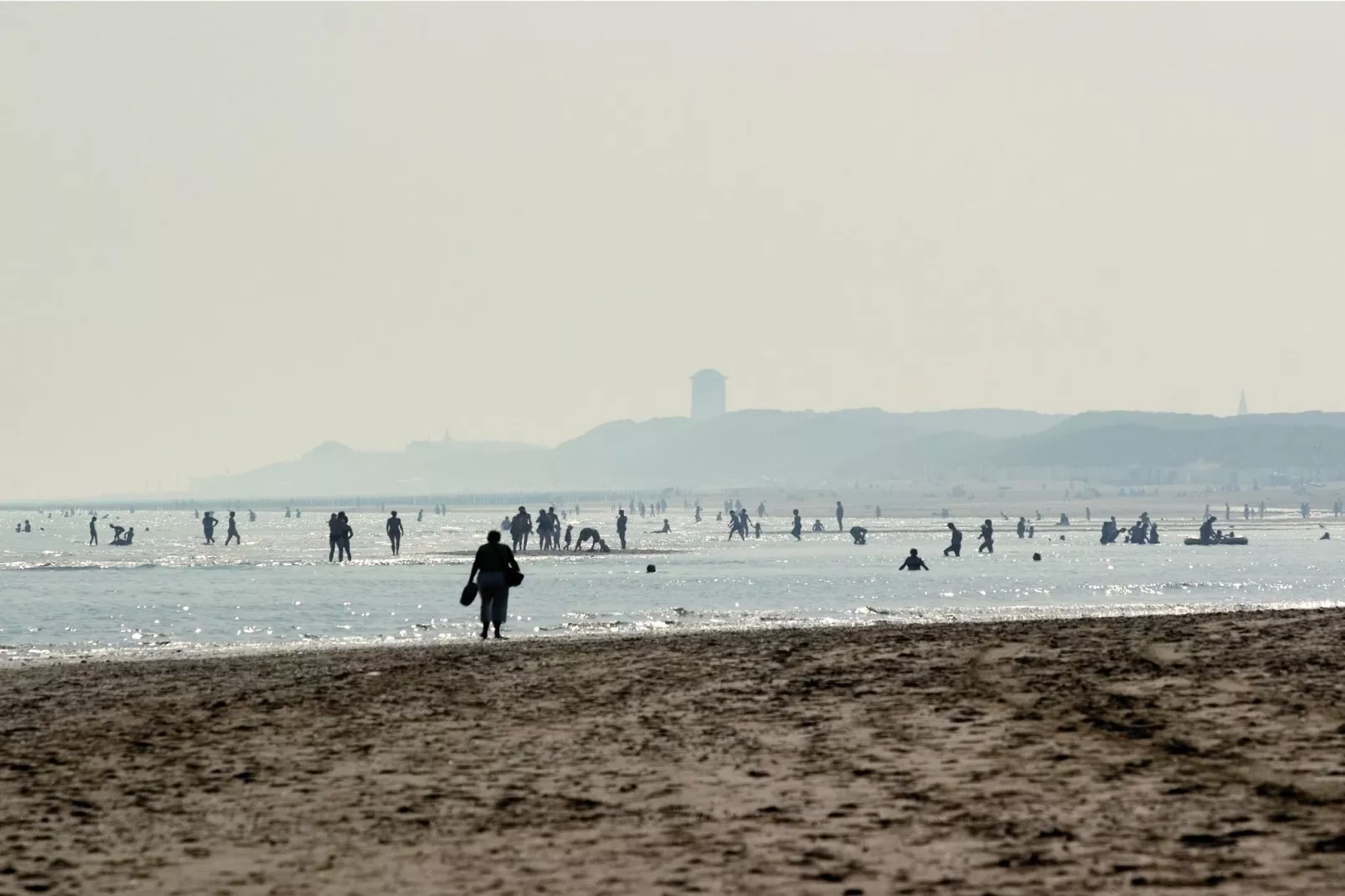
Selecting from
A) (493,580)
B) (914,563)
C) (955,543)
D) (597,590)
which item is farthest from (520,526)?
(493,580)

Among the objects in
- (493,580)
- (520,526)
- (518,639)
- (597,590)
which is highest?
(520,526)

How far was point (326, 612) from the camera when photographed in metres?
33.4

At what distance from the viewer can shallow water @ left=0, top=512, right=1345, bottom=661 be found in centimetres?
2920

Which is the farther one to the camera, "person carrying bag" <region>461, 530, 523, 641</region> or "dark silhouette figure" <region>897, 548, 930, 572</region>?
"dark silhouette figure" <region>897, 548, 930, 572</region>

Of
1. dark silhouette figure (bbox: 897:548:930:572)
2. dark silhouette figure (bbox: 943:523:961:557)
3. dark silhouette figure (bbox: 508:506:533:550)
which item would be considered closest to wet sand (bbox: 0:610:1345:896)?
dark silhouette figure (bbox: 897:548:930:572)

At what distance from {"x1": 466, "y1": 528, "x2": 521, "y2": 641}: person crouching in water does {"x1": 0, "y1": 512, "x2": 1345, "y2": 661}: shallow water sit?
81.1 inches

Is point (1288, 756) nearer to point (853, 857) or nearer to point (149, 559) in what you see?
point (853, 857)

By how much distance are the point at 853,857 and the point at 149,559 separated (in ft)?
199

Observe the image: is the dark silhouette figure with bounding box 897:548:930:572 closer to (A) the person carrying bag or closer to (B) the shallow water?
(B) the shallow water

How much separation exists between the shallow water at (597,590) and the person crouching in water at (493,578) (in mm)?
2060

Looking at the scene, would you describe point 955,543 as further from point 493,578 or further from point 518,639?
point 493,578

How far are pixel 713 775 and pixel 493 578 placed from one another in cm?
1309

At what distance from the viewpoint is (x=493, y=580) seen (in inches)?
928

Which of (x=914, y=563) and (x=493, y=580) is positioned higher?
(x=493, y=580)
